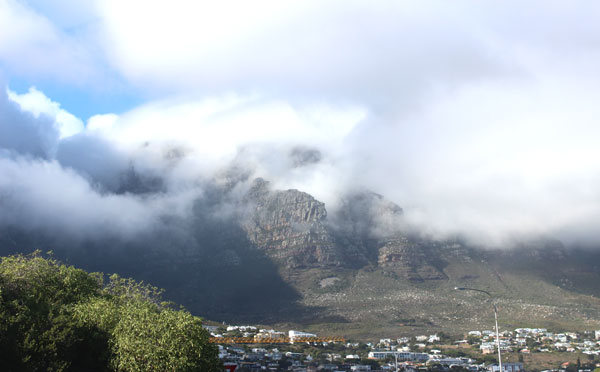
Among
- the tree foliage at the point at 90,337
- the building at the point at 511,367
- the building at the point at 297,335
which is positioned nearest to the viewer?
the tree foliage at the point at 90,337

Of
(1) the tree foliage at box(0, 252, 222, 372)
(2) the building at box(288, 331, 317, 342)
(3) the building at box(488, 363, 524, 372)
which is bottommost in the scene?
(3) the building at box(488, 363, 524, 372)

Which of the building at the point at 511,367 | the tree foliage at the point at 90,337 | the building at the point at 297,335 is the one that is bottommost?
the building at the point at 511,367

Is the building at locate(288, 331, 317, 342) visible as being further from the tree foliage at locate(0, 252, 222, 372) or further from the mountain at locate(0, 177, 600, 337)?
the tree foliage at locate(0, 252, 222, 372)

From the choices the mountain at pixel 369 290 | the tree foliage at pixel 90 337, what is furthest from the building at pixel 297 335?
the tree foliage at pixel 90 337

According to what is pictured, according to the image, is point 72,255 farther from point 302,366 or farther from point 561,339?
point 561,339

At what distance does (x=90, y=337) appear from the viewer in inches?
1481

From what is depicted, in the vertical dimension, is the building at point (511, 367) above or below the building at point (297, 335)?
below

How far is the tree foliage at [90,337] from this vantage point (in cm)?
3391

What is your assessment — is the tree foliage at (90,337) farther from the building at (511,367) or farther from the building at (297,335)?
the building at (297,335)

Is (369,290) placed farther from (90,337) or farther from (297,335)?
(90,337)

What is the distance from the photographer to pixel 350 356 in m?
113

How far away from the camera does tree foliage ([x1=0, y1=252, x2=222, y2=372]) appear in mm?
33906

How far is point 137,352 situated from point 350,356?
8383 cm

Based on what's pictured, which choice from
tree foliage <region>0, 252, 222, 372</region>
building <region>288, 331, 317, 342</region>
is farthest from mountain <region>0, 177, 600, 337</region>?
tree foliage <region>0, 252, 222, 372</region>
